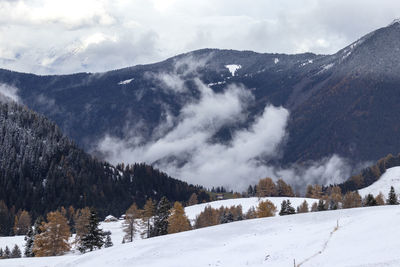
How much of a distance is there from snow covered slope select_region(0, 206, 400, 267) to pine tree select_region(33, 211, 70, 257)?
13.8 metres

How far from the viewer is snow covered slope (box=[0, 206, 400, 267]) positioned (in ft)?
110

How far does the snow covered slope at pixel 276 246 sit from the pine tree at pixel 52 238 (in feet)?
45.1

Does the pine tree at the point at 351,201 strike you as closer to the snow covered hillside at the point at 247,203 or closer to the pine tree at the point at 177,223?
the snow covered hillside at the point at 247,203

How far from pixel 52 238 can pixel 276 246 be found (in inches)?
1794

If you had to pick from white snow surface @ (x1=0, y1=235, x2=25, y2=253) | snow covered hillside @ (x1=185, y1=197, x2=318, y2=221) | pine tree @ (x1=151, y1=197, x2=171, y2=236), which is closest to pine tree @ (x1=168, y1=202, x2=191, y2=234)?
pine tree @ (x1=151, y1=197, x2=171, y2=236)

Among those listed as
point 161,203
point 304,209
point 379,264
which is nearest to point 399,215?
point 379,264

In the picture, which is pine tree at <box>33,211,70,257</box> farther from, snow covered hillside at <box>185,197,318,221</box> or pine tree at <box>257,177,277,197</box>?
pine tree at <box>257,177,277,197</box>

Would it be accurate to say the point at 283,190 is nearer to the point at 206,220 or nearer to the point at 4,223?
the point at 206,220

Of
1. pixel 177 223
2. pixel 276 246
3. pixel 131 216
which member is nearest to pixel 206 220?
pixel 131 216

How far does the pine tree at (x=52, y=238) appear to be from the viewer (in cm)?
7019

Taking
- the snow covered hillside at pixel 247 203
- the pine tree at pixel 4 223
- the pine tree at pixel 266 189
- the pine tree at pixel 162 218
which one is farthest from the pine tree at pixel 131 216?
the pine tree at pixel 266 189

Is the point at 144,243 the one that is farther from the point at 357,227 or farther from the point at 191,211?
the point at 191,211

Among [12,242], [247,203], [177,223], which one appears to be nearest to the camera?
[177,223]

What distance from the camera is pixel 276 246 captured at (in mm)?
41500
